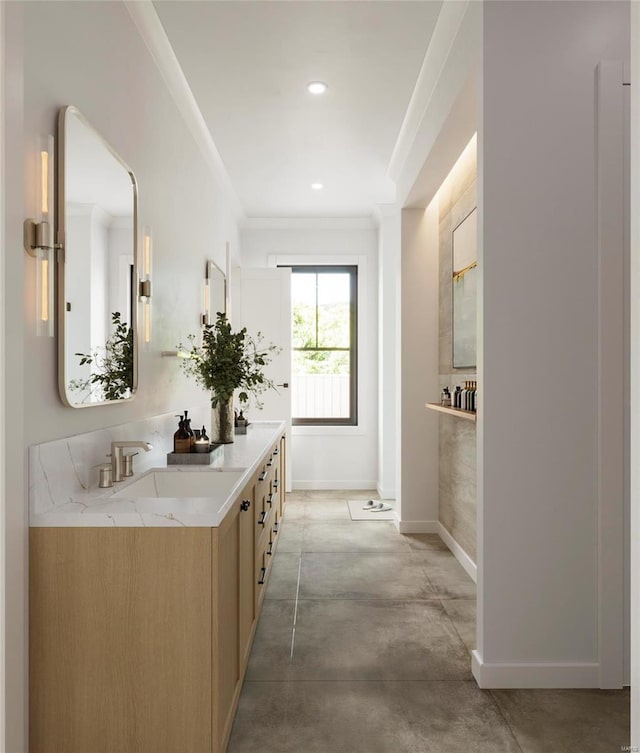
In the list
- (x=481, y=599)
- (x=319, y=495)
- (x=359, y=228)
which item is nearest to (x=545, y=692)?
(x=481, y=599)

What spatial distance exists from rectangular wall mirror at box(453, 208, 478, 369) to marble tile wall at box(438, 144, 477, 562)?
0.26 feet

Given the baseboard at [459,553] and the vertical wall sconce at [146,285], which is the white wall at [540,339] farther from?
the vertical wall sconce at [146,285]

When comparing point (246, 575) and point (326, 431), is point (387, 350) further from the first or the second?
point (246, 575)

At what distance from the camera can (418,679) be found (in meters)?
2.32

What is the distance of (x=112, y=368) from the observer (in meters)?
2.24

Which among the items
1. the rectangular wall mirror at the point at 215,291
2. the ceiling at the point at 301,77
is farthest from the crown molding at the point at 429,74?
the rectangular wall mirror at the point at 215,291

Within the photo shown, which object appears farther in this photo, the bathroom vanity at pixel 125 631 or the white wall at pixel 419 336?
the white wall at pixel 419 336

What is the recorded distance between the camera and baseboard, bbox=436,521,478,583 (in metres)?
3.50

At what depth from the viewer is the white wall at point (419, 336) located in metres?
4.52

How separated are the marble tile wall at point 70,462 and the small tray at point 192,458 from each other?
0.10 meters

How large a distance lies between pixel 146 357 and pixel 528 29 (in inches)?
82.9

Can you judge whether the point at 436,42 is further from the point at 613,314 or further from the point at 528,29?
the point at 613,314

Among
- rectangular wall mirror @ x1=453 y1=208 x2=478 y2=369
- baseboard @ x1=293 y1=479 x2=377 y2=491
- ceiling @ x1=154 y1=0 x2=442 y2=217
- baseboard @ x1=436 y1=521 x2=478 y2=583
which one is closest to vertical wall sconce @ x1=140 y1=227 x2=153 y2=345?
ceiling @ x1=154 y1=0 x2=442 y2=217
